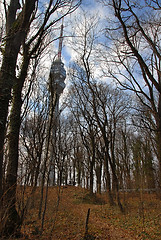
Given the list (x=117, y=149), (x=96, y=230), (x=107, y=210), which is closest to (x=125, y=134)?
(x=117, y=149)

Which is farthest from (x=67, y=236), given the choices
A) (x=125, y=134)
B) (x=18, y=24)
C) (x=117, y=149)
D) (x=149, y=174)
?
(x=117, y=149)

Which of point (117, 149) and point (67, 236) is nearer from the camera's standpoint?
point (67, 236)

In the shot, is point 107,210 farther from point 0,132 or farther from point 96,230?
point 0,132

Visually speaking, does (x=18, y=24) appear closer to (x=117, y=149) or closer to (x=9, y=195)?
(x=9, y=195)

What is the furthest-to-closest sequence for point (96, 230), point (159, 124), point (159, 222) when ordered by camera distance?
point (159, 222) < point (96, 230) < point (159, 124)

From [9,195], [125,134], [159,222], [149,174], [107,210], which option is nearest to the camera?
[9,195]

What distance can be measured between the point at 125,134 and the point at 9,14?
2133 cm

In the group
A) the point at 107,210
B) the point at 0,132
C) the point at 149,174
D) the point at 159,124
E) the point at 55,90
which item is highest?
the point at 55,90

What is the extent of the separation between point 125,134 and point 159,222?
15.7 m

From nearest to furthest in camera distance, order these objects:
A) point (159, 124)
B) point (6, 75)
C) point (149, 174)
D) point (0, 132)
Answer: point (0, 132)
point (6, 75)
point (159, 124)
point (149, 174)

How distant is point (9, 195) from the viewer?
4285 mm

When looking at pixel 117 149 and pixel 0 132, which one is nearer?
pixel 0 132

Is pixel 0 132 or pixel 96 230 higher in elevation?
pixel 0 132

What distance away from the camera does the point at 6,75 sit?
3025 millimetres
